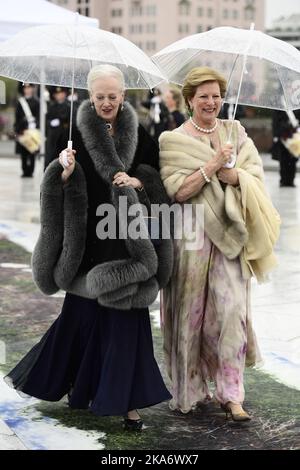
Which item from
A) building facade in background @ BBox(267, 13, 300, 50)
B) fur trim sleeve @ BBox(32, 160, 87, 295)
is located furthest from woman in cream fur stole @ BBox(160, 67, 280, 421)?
building facade in background @ BBox(267, 13, 300, 50)

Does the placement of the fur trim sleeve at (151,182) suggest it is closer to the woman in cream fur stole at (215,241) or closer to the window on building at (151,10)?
the woman in cream fur stole at (215,241)

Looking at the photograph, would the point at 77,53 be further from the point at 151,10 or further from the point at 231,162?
the point at 151,10

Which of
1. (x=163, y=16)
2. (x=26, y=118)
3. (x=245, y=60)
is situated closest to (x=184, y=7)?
(x=163, y=16)

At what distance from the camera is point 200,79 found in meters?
4.30

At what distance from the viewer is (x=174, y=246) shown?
444cm

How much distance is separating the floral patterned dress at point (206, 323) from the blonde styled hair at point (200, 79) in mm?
176

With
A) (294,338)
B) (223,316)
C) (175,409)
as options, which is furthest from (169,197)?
(294,338)

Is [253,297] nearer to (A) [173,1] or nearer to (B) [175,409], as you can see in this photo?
(B) [175,409]

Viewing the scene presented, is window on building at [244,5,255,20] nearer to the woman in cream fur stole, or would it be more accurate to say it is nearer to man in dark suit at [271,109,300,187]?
man in dark suit at [271,109,300,187]

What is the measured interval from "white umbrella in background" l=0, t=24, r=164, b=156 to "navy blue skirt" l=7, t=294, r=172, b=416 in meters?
0.84

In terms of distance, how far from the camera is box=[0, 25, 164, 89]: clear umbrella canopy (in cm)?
459

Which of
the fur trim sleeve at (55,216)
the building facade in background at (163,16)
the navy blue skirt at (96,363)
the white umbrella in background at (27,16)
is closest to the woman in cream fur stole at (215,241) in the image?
the navy blue skirt at (96,363)

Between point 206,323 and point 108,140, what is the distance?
3.35 ft

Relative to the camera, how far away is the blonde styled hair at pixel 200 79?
430 cm
